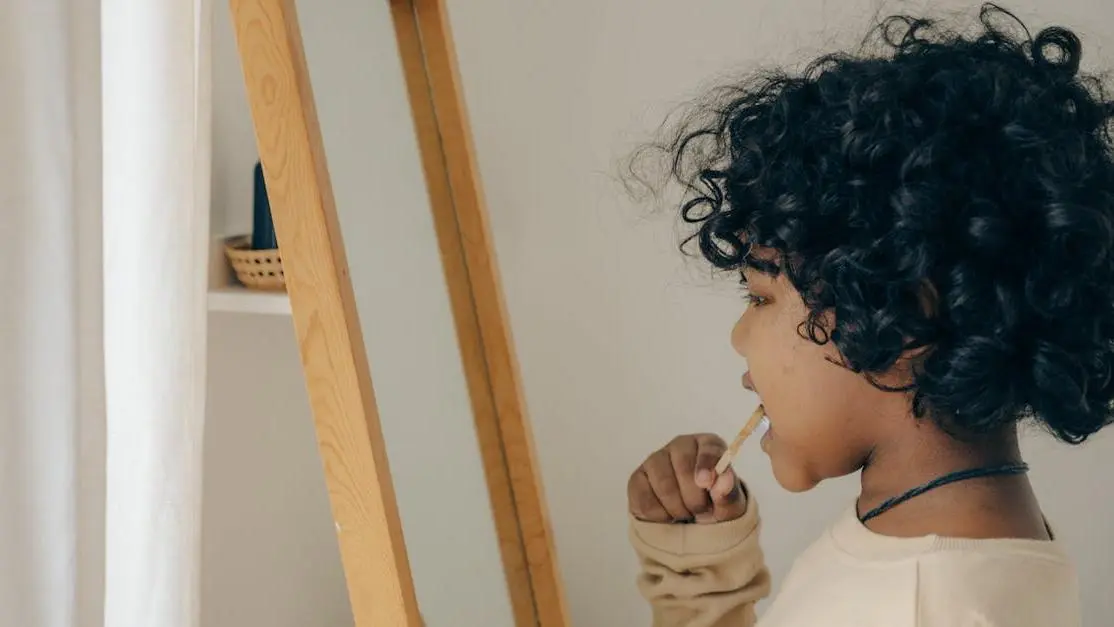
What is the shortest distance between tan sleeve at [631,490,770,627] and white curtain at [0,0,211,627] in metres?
0.43

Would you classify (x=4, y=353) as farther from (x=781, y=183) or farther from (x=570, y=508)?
(x=570, y=508)

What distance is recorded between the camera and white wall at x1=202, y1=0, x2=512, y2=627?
2.64 feet

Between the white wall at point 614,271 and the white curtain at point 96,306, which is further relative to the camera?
the white wall at point 614,271

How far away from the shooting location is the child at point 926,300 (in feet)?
2.11

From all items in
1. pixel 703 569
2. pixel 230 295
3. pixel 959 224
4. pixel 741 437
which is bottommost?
pixel 703 569

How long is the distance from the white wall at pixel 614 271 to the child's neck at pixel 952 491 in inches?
31.5

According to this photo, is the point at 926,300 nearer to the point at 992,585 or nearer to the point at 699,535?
the point at 992,585

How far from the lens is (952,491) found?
0.70m

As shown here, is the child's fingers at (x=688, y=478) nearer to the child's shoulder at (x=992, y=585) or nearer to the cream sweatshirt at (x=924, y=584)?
the cream sweatshirt at (x=924, y=584)

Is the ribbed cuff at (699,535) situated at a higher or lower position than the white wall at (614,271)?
lower

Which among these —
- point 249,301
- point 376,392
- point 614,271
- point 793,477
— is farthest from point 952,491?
point 614,271

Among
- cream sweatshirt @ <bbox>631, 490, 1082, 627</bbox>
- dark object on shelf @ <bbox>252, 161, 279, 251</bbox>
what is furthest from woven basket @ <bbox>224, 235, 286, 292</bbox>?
cream sweatshirt @ <bbox>631, 490, 1082, 627</bbox>

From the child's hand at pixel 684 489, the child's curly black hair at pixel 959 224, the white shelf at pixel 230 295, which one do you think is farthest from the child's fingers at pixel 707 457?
the white shelf at pixel 230 295

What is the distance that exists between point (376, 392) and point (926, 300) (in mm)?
392
